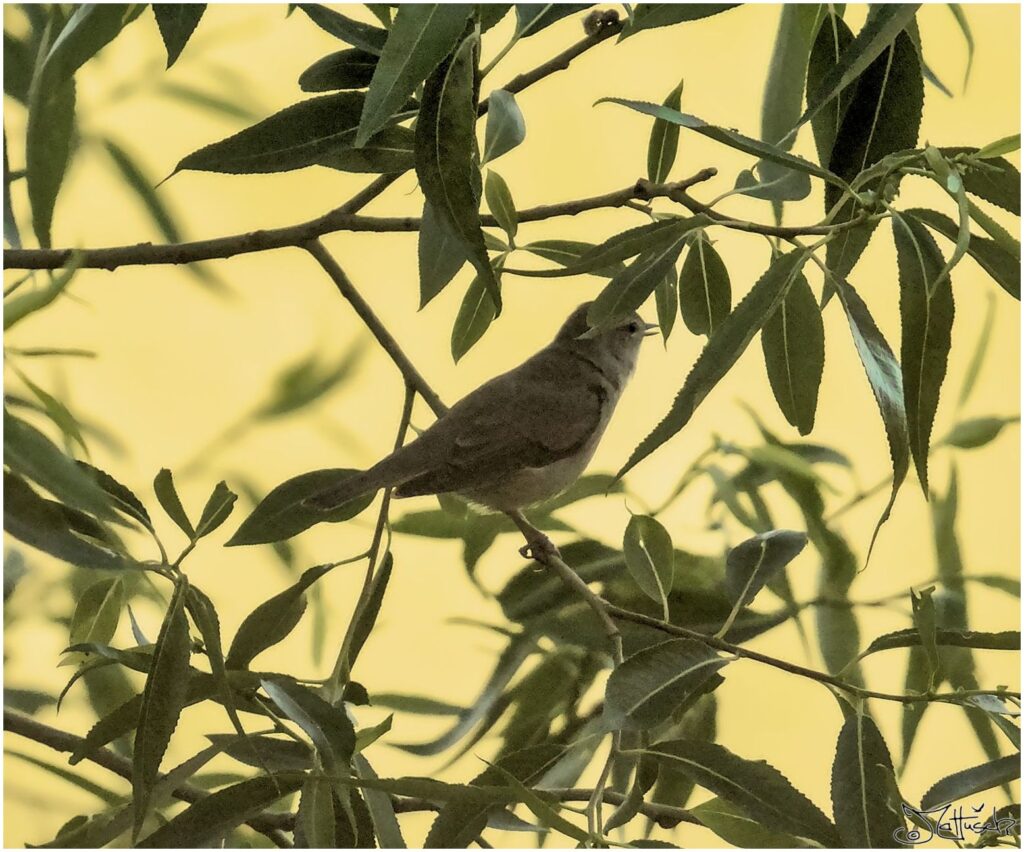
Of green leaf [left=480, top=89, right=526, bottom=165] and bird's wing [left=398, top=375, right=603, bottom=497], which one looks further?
bird's wing [left=398, top=375, right=603, bottom=497]

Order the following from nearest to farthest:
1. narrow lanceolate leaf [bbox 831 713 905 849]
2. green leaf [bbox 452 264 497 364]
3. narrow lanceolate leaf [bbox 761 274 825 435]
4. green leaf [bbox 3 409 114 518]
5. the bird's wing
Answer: green leaf [bbox 3 409 114 518], narrow lanceolate leaf [bbox 831 713 905 849], narrow lanceolate leaf [bbox 761 274 825 435], green leaf [bbox 452 264 497 364], the bird's wing

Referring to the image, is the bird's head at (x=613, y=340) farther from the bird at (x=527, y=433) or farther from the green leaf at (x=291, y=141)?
the green leaf at (x=291, y=141)

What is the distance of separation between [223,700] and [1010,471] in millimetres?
782

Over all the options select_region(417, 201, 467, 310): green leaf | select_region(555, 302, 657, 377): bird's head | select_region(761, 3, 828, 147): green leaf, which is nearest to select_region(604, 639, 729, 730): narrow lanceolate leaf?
select_region(417, 201, 467, 310): green leaf

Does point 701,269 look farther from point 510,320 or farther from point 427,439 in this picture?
point 510,320

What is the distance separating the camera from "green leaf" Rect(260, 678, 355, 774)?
1.89 ft

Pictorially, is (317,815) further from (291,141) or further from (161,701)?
(291,141)

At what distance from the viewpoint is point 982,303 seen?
3.46 ft

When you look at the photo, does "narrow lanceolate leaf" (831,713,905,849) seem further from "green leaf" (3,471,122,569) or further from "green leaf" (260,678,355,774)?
"green leaf" (3,471,122,569)

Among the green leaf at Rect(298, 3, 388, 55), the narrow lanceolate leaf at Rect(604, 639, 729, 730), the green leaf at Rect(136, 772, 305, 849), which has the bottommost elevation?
the green leaf at Rect(136, 772, 305, 849)

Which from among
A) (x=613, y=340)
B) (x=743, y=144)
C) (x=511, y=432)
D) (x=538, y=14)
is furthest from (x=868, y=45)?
(x=613, y=340)

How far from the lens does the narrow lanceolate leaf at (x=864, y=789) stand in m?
0.59

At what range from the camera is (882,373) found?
1.90ft

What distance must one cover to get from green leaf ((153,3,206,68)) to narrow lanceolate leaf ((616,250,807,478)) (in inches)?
13.2
